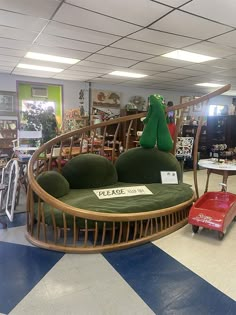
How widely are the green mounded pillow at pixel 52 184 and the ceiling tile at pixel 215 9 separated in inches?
89.6

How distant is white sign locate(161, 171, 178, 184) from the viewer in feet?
10.8

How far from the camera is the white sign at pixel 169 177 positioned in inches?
129

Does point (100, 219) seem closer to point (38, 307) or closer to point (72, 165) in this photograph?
point (38, 307)

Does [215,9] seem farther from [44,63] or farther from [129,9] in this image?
[44,63]

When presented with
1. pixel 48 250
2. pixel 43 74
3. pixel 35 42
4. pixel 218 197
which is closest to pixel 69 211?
pixel 48 250

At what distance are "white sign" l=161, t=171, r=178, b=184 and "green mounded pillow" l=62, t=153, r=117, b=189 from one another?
679mm

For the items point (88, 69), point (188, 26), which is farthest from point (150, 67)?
point (188, 26)

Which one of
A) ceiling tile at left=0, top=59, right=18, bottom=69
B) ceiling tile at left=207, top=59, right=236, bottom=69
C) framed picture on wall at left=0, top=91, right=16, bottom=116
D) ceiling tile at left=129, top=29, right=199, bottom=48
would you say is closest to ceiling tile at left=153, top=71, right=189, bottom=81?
ceiling tile at left=207, top=59, right=236, bottom=69

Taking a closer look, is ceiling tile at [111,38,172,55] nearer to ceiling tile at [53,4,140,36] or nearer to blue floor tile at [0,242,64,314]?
ceiling tile at [53,4,140,36]

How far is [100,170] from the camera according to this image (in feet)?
10.2

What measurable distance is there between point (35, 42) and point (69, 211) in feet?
9.61

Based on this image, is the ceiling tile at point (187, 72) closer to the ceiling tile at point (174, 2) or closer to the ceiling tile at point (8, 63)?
the ceiling tile at point (174, 2)

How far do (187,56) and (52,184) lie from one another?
139 inches

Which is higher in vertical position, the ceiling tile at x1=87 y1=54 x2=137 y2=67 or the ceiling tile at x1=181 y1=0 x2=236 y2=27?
the ceiling tile at x1=181 y1=0 x2=236 y2=27
